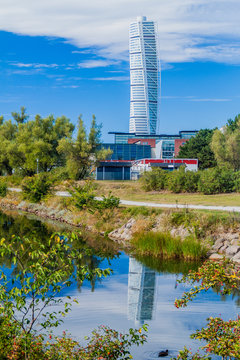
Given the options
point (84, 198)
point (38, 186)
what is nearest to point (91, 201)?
point (84, 198)

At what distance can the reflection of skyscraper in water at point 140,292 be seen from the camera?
1338cm

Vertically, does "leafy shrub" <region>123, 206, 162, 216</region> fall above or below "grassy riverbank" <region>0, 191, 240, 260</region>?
above

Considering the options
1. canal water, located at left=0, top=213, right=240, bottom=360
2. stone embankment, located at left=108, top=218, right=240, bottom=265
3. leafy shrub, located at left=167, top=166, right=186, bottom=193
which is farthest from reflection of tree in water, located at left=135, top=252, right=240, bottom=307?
leafy shrub, located at left=167, top=166, right=186, bottom=193

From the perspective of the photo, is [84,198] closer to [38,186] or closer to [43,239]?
[43,239]

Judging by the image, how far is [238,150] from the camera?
221 ft

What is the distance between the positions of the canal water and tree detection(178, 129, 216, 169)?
61708mm

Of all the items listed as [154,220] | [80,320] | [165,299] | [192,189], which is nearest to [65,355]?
[80,320]

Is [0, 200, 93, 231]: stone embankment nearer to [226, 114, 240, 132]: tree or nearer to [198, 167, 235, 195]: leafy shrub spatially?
[198, 167, 235, 195]: leafy shrub

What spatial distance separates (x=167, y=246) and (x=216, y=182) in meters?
20.2

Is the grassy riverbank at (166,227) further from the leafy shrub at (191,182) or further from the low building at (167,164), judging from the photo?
the low building at (167,164)

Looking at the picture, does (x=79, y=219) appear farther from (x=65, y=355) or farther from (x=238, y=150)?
(x=238, y=150)

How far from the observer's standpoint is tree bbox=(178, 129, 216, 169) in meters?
80.1

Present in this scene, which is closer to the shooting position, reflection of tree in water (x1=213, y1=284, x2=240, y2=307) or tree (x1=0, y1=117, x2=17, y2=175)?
reflection of tree in water (x1=213, y1=284, x2=240, y2=307)

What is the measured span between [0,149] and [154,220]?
50628 millimetres
